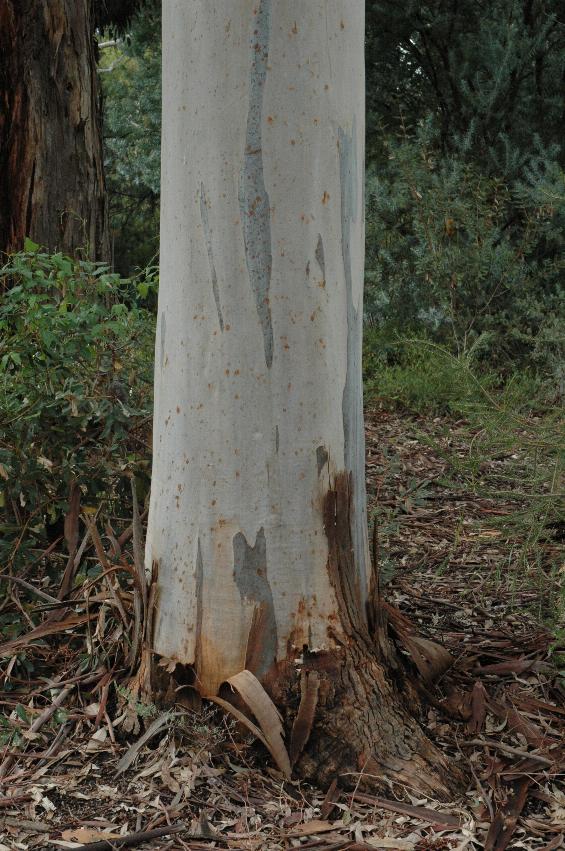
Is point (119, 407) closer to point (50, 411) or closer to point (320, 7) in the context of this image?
point (50, 411)

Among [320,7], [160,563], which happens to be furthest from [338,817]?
[320,7]

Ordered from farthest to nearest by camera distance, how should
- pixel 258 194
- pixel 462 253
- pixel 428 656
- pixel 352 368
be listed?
pixel 462 253
pixel 428 656
pixel 352 368
pixel 258 194

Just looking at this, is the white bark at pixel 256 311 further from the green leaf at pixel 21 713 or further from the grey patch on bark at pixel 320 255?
the green leaf at pixel 21 713

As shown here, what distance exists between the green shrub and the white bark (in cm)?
75

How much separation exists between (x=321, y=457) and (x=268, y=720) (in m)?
0.69

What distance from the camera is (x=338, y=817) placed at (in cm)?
237

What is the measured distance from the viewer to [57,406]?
3303 millimetres

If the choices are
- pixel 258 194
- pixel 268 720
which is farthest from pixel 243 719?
pixel 258 194

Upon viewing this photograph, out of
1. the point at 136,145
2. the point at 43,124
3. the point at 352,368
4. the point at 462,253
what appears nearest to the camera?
the point at 352,368

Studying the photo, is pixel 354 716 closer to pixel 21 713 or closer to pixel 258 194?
pixel 21 713

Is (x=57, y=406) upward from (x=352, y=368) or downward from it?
downward

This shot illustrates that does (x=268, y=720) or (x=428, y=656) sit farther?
(x=428, y=656)

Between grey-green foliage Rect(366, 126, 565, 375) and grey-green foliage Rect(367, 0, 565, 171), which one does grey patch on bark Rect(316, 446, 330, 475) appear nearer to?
grey-green foliage Rect(366, 126, 565, 375)

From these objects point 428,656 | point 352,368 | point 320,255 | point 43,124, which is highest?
point 43,124
